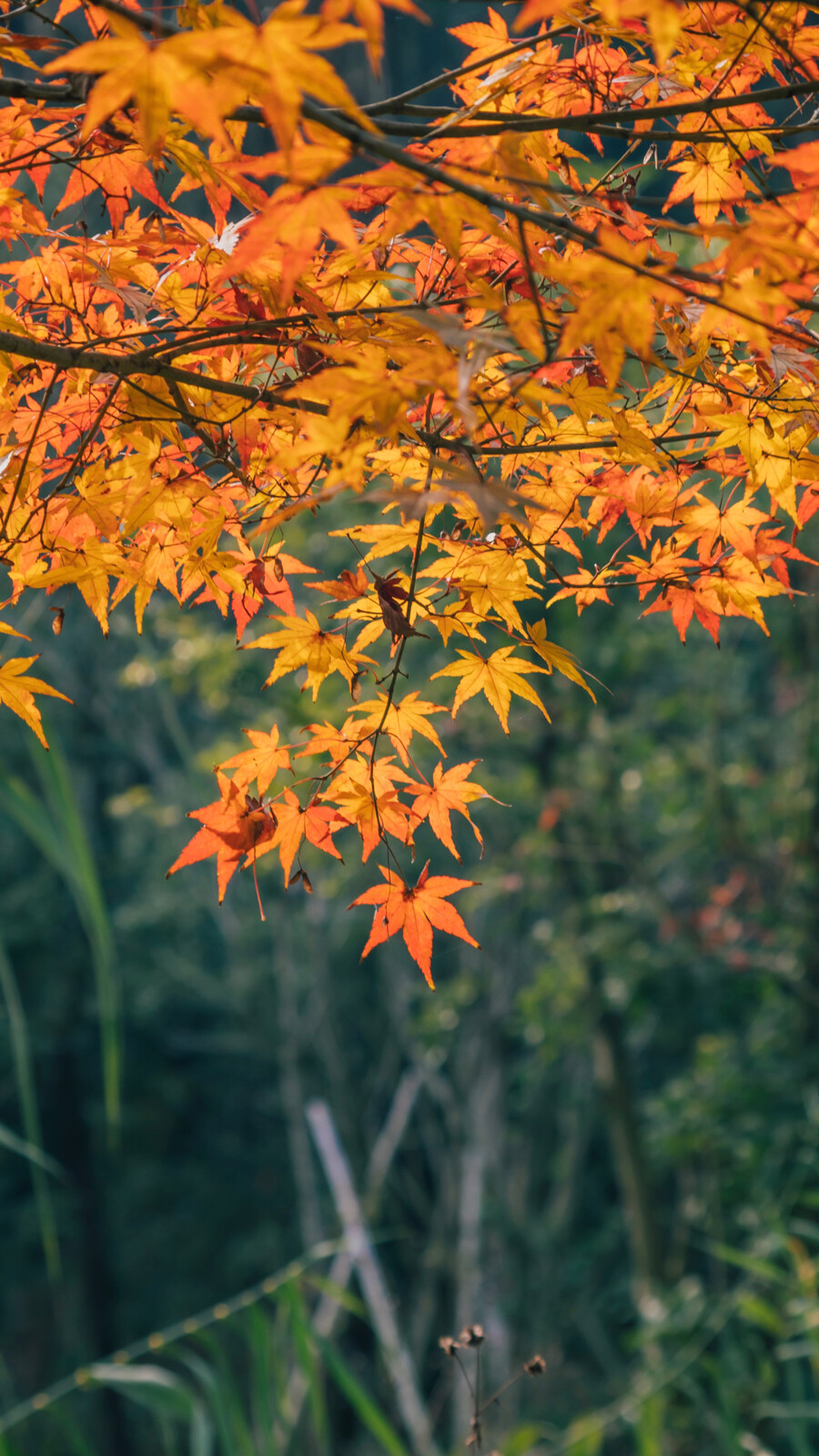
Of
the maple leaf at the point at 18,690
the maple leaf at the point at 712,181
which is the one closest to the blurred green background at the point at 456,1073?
the maple leaf at the point at 18,690

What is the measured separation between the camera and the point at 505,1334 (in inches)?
191

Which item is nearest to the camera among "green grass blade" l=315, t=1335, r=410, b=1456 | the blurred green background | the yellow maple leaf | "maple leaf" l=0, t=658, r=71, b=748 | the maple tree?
the maple tree

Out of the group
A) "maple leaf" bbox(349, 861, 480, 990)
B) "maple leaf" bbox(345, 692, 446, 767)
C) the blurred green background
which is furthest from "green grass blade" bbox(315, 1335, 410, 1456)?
"maple leaf" bbox(345, 692, 446, 767)

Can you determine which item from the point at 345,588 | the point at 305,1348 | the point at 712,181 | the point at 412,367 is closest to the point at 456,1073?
the point at 305,1348

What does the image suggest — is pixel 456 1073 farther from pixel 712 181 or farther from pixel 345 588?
pixel 712 181

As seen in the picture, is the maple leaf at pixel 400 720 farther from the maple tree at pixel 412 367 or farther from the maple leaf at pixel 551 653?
the maple leaf at pixel 551 653

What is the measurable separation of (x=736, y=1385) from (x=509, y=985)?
219cm

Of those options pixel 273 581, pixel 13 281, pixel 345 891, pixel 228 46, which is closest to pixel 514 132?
pixel 228 46

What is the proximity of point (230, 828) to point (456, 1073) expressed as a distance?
15.5ft

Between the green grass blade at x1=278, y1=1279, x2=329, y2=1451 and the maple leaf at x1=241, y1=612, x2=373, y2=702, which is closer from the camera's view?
the maple leaf at x1=241, y1=612, x2=373, y2=702

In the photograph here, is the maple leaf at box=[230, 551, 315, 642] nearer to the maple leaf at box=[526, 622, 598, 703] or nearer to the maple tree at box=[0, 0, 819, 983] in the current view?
the maple tree at box=[0, 0, 819, 983]

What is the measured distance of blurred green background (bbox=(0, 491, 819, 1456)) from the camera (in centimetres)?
303

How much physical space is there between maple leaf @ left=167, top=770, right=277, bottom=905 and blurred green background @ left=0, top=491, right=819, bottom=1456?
12 centimetres

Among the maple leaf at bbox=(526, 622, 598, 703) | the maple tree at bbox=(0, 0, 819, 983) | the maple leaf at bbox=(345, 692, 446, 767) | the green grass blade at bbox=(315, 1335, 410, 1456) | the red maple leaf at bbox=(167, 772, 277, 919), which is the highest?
the maple tree at bbox=(0, 0, 819, 983)
